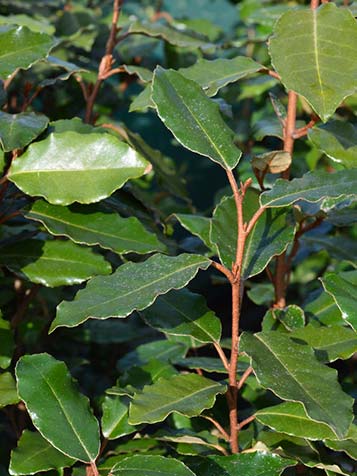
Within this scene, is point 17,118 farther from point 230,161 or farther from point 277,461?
point 277,461

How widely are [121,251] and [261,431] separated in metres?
0.37

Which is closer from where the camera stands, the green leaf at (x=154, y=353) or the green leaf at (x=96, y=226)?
the green leaf at (x=96, y=226)

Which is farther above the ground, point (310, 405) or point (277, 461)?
point (310, 405)

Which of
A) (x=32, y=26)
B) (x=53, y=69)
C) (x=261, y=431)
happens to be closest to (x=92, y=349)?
(x=53, y=69)

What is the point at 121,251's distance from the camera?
1372 mm

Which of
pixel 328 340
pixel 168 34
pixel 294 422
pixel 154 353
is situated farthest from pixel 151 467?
pixel 168 34

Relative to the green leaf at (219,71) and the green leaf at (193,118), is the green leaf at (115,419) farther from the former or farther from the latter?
the green leaf at (219,71)

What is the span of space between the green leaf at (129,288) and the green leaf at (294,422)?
0.81 ft

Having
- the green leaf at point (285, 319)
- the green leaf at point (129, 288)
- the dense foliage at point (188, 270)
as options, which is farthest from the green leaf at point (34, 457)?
the green leaf at point (285, 319)

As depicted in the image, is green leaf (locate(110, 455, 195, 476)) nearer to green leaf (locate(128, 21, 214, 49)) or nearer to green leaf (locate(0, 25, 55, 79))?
green leaf (locate(0, 25, 55, 79))

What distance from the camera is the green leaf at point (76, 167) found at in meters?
1.33

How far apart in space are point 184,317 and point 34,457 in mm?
316

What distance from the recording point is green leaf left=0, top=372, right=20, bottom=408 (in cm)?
127

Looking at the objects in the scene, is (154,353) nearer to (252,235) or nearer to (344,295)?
(252,235)
